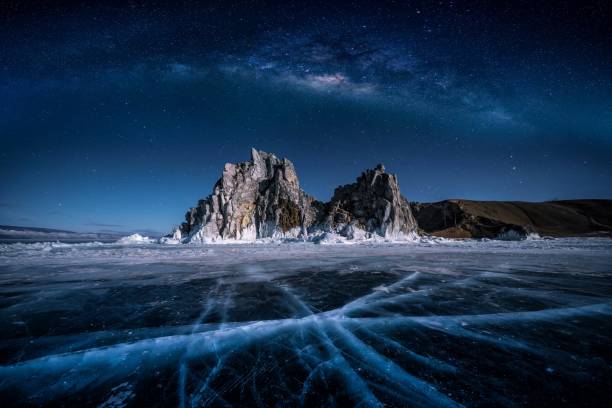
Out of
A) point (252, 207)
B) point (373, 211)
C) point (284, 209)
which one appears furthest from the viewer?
point (252, 207)

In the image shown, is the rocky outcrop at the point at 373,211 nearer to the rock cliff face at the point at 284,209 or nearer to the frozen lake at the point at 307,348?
the rock cliff face at the point at 284,209

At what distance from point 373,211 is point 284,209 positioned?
2327 centimetres

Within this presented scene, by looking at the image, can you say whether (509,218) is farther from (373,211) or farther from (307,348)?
(307,348)

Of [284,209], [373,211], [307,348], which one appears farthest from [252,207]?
[307,348]

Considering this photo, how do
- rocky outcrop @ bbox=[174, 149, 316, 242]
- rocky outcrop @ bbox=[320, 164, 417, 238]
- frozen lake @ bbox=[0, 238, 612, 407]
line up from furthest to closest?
rocky outcrop @ bbox=[174, 149, 316, 242]
rocky outcrop @ bbox=[320, 164, 417, 238]
frozen lake @ bbox=[0, 238, 612, 407]

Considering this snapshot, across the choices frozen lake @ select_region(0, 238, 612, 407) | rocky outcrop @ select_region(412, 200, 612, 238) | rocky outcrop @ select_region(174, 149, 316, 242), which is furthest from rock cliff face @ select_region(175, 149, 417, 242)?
frozen lake @ select_region(0, 238, 612, 407)

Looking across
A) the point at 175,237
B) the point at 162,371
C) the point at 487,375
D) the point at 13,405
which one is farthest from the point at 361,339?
the point at 175,237

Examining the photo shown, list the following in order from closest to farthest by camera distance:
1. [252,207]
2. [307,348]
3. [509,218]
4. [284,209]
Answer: [307,348], [284,209], [252,207], [509,218]

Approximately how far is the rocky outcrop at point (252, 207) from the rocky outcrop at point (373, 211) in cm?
910

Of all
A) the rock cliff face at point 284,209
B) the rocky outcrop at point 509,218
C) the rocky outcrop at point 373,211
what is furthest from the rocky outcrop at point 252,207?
the rocky outcrop at point 509,218

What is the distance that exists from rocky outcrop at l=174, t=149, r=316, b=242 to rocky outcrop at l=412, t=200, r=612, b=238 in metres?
46.3

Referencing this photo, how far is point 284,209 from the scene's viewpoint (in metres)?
72.2

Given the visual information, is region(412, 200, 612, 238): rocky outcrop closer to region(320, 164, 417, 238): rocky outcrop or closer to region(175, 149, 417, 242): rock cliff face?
region(320, 164, 417, 238): rocky outcrop

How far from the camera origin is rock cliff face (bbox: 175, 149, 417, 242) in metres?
65.0
